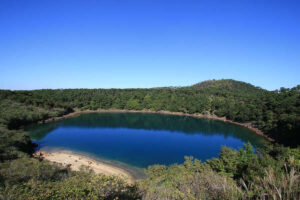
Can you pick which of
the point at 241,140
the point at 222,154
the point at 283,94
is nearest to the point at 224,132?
the point at 241,140

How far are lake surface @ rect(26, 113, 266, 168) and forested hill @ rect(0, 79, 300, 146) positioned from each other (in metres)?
5.08

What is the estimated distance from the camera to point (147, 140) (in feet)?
140

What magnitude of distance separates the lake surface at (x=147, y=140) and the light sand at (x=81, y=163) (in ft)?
8.81

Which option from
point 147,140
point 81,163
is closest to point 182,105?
point 147,140

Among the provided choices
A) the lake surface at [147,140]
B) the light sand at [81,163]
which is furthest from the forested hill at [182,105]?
the light sand at [81,163]

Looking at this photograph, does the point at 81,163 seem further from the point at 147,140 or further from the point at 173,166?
the point at 147,140

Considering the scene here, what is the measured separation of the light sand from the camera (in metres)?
22.9

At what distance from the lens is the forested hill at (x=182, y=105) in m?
40.6

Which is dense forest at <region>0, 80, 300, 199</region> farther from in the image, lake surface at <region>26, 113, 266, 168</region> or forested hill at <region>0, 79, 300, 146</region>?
lake surface at <region>26, 113, 266, 168</region>

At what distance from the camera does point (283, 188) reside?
3.41m

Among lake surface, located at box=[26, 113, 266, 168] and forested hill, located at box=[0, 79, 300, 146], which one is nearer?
lake surface, located at box=[26, 113, 266, 168]

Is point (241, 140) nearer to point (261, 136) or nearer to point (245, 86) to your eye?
point (261, 136)

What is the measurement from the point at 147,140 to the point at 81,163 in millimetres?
19677

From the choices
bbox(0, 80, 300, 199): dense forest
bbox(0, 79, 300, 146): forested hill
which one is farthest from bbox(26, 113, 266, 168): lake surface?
bbox(0, 80, 300, 199): dense forest
